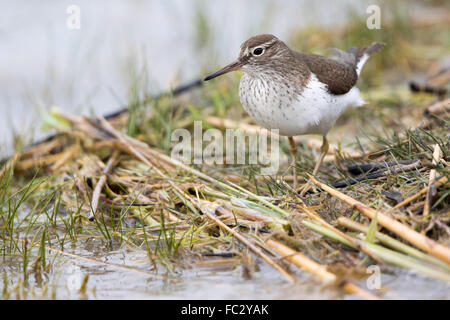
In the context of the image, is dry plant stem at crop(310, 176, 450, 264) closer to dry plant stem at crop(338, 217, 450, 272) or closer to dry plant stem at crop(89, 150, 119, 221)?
dry plant stem at crop(338, 217, 450, 272)

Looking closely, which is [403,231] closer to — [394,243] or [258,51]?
[394,243]

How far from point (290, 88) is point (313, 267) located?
1660 mm

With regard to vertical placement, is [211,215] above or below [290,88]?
below

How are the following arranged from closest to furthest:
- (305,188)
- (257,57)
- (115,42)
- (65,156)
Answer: (305,188), (257,57), (65,156), (115,42)

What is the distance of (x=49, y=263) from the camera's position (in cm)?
388

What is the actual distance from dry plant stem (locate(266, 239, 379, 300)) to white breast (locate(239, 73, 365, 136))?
1147 millimetres

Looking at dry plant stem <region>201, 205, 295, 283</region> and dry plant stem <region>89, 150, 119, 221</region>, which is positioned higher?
dry plant stem <region>89, 150, 119, 221</region>

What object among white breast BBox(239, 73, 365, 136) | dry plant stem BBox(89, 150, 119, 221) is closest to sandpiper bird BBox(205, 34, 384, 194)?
white breast BBox(239, 73, 365, 136)

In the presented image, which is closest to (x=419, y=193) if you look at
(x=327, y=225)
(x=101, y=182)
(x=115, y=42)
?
(x=327, y=225)

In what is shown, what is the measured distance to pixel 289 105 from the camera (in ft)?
15.1

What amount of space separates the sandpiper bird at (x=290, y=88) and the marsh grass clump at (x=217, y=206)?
44cm

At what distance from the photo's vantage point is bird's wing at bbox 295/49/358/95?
4.91 meters

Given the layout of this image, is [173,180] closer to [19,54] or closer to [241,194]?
[241,194]
